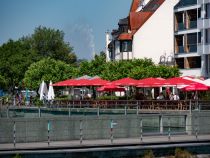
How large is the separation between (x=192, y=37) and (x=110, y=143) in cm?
5390

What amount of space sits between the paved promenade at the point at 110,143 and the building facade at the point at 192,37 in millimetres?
46036

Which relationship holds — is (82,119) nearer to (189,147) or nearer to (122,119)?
(122,119)

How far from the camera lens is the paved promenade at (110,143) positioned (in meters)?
27.1

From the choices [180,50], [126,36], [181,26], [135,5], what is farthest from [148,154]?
[135,5]

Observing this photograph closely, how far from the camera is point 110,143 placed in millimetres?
A: 28594

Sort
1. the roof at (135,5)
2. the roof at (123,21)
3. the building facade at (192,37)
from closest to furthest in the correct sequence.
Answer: the building facade at (192,37) → the roof at (123,21) → the roof at (135,5)

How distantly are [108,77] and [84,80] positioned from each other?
12320 mm

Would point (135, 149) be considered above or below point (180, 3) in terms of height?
below

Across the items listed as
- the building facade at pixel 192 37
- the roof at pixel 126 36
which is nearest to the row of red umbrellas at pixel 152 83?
the building facade at pixel 192 37

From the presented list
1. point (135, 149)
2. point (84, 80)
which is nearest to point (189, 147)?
point (135, 149)

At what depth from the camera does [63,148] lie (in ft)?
89.6

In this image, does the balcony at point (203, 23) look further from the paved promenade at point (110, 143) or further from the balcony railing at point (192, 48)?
the paved promenade at point (110, 143)

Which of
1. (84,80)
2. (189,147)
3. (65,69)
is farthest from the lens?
(65,69)

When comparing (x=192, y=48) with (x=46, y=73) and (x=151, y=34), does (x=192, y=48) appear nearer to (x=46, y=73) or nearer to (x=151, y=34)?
(x=151, y=34)
